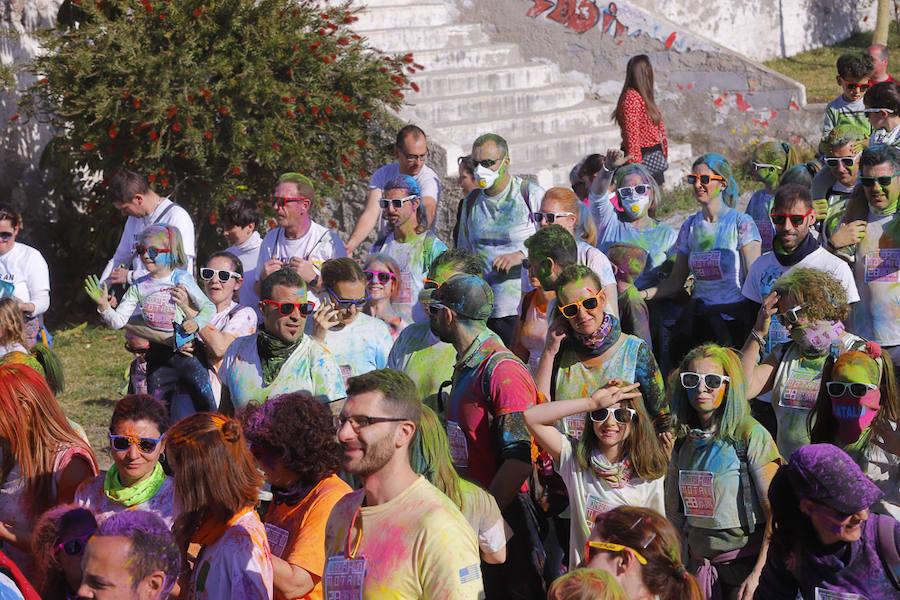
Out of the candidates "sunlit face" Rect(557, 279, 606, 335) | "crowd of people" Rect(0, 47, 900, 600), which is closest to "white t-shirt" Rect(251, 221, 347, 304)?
"crowd of people" Rect(0, 47, 900, 600)

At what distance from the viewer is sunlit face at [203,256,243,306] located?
679cm

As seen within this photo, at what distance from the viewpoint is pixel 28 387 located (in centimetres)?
461

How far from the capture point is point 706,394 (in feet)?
14.9

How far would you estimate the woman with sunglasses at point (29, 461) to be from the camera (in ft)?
14.7

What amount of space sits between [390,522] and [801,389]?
248 centimetres

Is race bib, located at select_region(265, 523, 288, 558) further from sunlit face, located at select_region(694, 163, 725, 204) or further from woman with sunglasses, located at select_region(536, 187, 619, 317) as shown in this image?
sunlit face, located at select_region(694, 163, 725, 204)

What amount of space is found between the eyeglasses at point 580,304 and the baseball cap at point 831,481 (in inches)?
60.5

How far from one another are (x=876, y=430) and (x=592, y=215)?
340 centimetres

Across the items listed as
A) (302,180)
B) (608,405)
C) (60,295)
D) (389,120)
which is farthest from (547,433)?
(60,295)

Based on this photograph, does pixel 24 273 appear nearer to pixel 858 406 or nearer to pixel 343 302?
pixel 343 302

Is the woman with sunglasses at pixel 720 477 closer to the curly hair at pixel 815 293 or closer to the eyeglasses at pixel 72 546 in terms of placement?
the curly hair at pixel 815 293

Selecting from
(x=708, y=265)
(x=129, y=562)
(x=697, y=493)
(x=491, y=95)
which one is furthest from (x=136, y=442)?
(x=491, y=95)

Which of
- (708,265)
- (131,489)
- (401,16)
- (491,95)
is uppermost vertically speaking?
(401,16)

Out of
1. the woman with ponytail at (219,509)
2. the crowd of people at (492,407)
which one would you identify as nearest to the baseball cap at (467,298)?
the crowd of people at (492,407)
